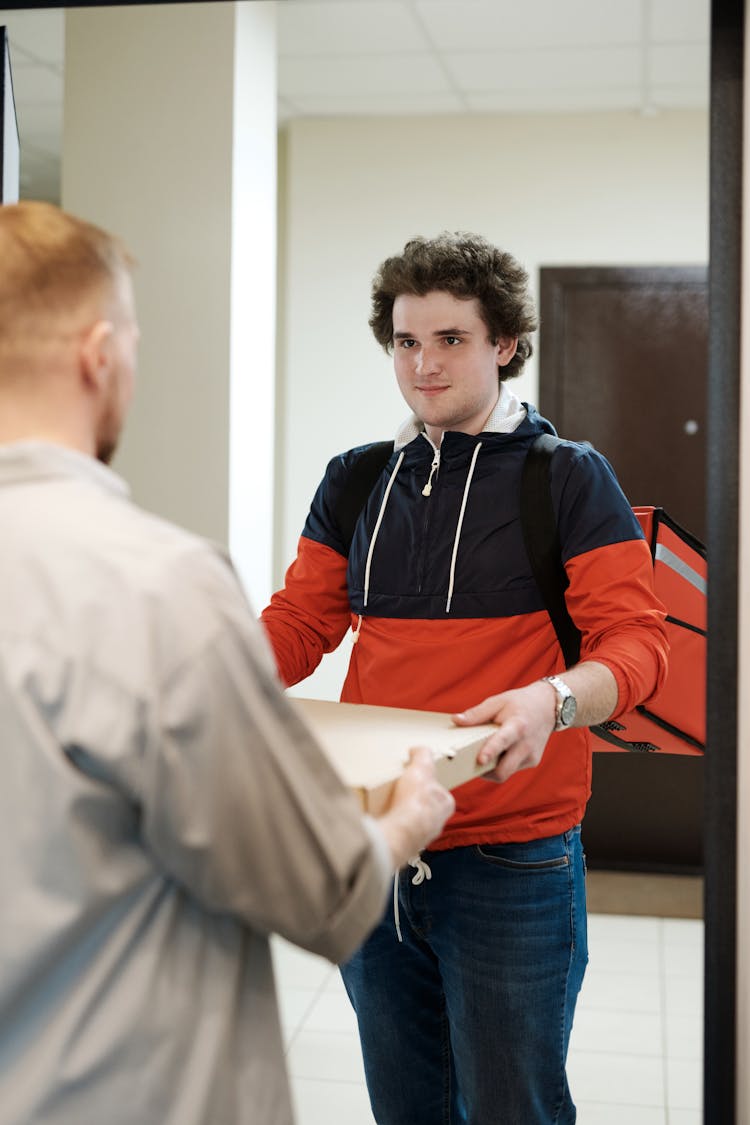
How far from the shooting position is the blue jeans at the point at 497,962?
57.5 inches

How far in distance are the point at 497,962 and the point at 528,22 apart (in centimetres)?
261

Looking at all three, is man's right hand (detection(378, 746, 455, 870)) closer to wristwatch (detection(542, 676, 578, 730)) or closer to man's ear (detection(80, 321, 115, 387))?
wristwatch (detection(542, 676, 578, 730))

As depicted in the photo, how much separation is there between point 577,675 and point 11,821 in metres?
0.74

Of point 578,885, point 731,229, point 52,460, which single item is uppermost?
point 731,229

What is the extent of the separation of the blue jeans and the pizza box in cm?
28

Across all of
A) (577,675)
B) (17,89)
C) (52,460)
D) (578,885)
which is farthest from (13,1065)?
(17,89)

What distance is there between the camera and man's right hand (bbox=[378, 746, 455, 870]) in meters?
0.95

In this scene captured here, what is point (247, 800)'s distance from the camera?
79 centimetres

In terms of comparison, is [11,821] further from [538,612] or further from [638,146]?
[638,146]

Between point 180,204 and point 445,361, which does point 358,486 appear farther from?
point 180,204

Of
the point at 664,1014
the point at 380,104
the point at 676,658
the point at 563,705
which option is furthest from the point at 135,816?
the point at 380,104

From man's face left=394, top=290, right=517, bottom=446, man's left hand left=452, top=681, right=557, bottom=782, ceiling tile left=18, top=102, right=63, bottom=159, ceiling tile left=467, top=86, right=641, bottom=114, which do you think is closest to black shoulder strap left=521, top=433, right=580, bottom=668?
man's face left=394, top=290, right=517, bottom=446

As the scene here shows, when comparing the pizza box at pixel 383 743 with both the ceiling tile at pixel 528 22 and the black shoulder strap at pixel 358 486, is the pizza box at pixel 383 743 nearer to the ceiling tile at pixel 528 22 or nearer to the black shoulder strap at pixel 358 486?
the black shoulder strap at pixel 358 486

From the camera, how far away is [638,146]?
4.02 metres
